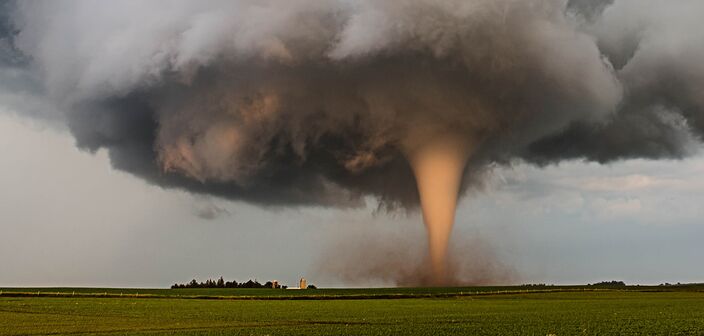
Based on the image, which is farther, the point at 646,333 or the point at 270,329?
the point at 270,329

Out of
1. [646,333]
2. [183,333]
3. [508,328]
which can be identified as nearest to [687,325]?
[646,333]

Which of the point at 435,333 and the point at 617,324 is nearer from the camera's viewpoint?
the point at 435,333

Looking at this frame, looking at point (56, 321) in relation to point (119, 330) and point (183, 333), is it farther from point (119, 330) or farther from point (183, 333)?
point (183, 333)

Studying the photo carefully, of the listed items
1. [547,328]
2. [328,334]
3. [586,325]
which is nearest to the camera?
[328,334]

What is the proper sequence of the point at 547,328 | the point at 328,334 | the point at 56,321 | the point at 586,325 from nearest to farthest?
the point at 328,334, the point at 547,328, the point at 586,325, the point at 56,321

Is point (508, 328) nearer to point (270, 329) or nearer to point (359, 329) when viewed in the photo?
point (359, 329)

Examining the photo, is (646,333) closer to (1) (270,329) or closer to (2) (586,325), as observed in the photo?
(2) (586,325)

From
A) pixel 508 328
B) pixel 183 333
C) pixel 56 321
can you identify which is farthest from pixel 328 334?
pixel 56 321

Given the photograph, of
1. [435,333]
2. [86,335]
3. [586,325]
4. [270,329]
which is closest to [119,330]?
[86,335]
